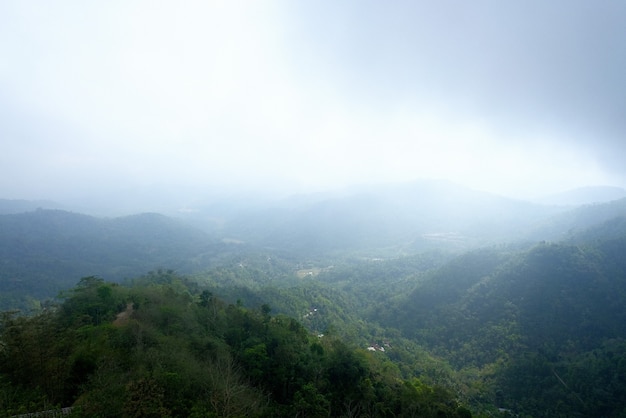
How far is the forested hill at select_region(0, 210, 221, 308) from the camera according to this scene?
8512 cm

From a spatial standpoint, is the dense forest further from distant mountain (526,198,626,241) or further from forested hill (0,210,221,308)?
distant mountain (526,198,626,241)

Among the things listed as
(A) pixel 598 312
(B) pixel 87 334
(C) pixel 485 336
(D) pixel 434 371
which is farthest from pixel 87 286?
(A) pixel 598 312

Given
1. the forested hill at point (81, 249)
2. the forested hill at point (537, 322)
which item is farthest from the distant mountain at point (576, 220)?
the forested hill at point (81, 249)

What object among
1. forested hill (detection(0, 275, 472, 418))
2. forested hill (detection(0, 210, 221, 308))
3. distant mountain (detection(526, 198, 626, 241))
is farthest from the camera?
distant mountain (detection(526, 198, 626, 241))

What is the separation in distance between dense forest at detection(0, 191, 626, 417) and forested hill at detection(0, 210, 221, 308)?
919 millimetres

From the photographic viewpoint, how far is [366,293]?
83875mm

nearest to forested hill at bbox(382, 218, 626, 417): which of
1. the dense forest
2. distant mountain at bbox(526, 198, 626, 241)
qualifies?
the dense forest

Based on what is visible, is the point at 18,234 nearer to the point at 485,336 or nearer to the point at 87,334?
the point at 87,334

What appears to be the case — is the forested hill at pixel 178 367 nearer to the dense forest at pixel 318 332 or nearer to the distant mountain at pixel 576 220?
the dense forest at pixel 318 332

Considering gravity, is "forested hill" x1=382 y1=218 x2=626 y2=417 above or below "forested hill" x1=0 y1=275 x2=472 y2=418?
below

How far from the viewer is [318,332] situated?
176ft

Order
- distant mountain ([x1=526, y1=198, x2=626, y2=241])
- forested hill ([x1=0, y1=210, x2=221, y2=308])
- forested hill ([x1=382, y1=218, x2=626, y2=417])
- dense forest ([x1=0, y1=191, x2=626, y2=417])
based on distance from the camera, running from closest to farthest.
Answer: dense forest ([x1=0, y1=191, x2=626, y2=417]) < forested hill ([x1=382, y1=218, x2=626, y2=417]) < forested hill ([x1=0, y1=210, x2=221, y2=308]) < distant mountain ([x1=526, y1=198, x2=626, y2=241])

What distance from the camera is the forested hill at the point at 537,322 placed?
36406 millimetres

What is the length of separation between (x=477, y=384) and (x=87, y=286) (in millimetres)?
47730
